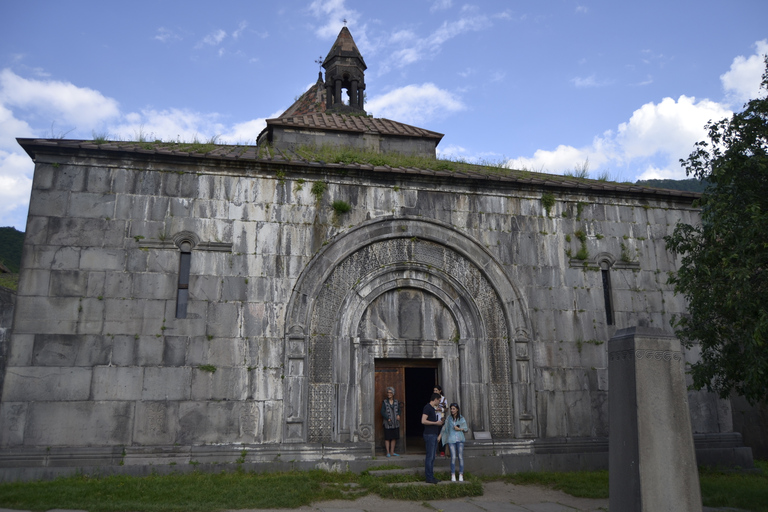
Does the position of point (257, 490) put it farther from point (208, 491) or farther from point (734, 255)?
point (734, 255)

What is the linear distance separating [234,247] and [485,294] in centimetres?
464

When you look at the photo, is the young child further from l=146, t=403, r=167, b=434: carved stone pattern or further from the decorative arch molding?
l=146, t=403, r=167, b=434: carved stone pattern

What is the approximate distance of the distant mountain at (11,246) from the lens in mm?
19844

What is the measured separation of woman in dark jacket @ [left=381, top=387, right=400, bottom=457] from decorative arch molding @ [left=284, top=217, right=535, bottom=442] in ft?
0.85

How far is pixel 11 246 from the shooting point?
2164 centimetres

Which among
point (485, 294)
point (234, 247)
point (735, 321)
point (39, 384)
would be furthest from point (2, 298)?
point (735, 321)

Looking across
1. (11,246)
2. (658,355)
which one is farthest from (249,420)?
(11,246)

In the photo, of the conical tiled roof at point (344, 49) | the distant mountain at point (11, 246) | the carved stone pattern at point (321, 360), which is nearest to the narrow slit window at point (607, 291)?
the carved stone pattern at point (321, 360)

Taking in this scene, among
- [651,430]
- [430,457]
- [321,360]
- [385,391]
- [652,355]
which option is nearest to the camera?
[651,430]

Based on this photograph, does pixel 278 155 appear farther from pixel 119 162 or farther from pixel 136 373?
pixel 136 373

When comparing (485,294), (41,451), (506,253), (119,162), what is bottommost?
(41,451)

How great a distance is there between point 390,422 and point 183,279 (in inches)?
167

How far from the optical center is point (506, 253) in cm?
1077

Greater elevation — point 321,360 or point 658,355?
point 321,360
